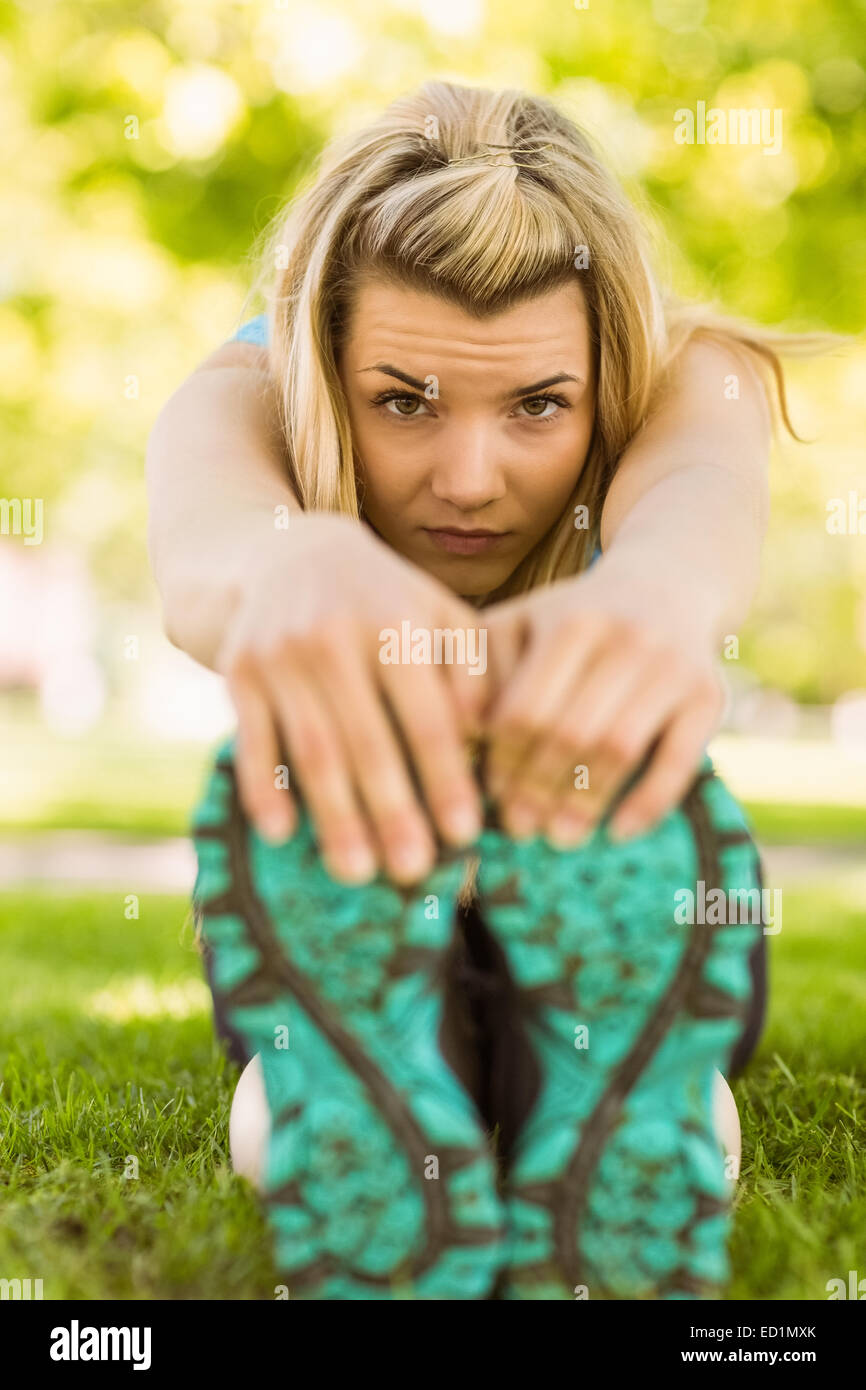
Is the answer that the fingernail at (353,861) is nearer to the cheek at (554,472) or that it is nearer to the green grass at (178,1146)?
the green grass at (178,1146)

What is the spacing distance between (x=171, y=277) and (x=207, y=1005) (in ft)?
18.4

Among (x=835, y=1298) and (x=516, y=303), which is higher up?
(x=516, y=303)

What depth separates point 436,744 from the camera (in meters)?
1.09

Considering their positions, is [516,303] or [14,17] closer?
[516,303]

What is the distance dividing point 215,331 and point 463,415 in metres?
7.37

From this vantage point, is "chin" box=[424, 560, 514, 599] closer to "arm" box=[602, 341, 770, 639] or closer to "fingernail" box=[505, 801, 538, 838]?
"arm" box=[602, 341, 770, 639]

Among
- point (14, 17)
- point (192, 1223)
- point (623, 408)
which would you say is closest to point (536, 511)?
point (623, 408)

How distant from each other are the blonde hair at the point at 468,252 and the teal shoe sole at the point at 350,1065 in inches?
33.0

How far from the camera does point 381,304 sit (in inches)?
70.9

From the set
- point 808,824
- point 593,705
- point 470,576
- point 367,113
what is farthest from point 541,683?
point 808,824

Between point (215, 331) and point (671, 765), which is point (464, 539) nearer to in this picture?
point (671, 765)

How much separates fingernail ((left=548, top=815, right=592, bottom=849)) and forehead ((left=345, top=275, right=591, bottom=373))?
79cm
